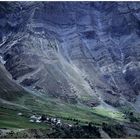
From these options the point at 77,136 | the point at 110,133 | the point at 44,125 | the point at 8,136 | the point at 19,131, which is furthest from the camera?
the point at 110,133

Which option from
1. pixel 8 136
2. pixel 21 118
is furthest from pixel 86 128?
pixel 8 136

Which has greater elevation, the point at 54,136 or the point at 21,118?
the point at 21,118

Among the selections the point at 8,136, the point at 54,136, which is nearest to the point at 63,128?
the point at 54,136

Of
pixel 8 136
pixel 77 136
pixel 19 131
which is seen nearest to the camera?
pixel 8 136

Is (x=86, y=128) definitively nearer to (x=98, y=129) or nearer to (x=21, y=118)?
(x=98, y=129)

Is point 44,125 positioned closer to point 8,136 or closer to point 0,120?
point 0,120

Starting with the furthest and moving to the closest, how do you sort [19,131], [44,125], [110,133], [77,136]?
1. [110,133]
2. [44,125]
3. [77,136]
4. [19,131]

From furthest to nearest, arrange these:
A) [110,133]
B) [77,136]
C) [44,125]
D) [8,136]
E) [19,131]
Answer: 1. [110,133]
2. [44,125]
3. [77,136]
4. [19,131]
5. [8,136]

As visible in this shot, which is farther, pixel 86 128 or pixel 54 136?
pixel 86 128

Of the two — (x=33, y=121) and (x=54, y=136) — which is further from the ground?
(x=33, y=121)
